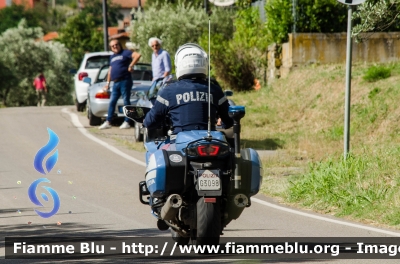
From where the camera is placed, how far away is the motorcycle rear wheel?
289 inches

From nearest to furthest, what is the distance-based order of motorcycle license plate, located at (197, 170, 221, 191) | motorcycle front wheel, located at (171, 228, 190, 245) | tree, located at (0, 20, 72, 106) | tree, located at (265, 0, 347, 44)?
1. motorcycle license plate, located at (197, 170, 221, 191)
2. motorcycle front wheel, located at (171, 228, 190, 245)
3. tree, located at (265, 0, 347, 44)
4. tree, located at (0, 20, 72, 106)

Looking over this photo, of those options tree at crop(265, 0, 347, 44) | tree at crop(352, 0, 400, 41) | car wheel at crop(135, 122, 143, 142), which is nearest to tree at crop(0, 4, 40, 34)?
tree at crop(265, 0, 347, 44)

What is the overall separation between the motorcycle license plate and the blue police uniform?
789 millimetres

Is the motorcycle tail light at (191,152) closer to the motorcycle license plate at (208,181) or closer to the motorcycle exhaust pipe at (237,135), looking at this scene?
the motorcycle license plate at (208,181)

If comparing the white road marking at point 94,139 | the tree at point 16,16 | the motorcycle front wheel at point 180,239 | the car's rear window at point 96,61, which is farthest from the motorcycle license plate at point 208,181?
the tree at point 16,16

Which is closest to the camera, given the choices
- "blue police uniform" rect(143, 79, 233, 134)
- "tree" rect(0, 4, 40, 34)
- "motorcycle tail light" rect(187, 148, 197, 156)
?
"motorcycle tail light" rect(187, 148, 197, 156)

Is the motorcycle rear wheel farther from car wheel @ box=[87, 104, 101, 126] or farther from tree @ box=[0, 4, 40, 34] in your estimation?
tree @ box=[0, 4, 40, 34]

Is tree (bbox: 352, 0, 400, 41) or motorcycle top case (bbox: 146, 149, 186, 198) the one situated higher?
tree (bbox: 352, 0, 400, 41)

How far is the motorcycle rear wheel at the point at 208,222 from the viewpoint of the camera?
7.35m

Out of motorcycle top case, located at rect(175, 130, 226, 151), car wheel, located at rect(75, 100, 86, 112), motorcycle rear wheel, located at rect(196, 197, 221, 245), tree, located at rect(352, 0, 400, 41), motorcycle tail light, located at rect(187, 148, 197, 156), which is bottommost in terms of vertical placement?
car wheel, located at rect(75, 100, 86, 112)

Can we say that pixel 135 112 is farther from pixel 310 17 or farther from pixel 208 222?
pixel 310 17

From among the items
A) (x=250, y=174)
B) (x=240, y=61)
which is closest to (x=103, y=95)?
(x=240, y=61)

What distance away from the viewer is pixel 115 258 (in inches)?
302

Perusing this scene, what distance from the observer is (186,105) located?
806 cm
